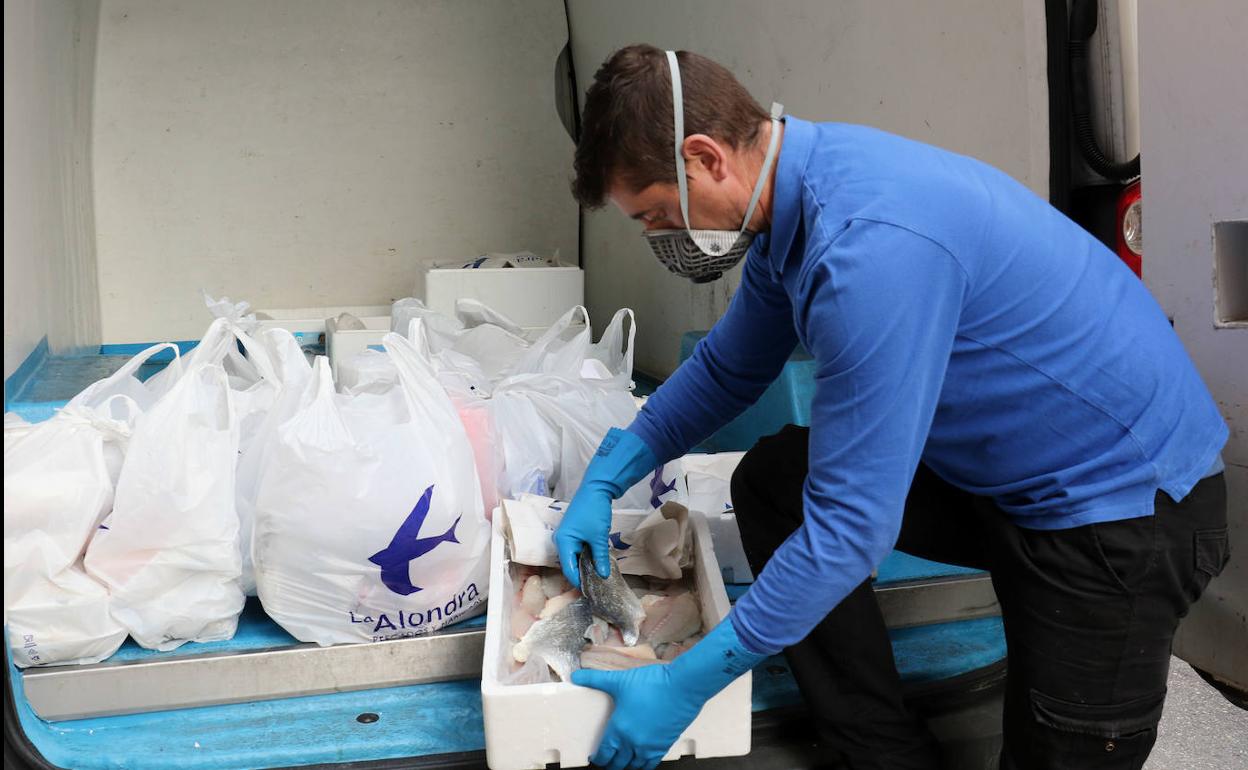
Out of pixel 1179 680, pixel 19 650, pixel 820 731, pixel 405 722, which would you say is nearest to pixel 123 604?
pixel 19 650

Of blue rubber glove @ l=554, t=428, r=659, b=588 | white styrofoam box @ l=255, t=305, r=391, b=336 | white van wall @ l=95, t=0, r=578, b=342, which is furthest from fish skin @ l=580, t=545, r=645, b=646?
white van wall @ l=95, t=0, r=578, b=342

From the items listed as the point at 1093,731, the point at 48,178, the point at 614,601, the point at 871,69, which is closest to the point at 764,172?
the point at 614,601

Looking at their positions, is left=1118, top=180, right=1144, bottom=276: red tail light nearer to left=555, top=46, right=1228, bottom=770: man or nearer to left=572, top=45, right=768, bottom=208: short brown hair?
left=555, top=46, right=1228, bottom=770: man

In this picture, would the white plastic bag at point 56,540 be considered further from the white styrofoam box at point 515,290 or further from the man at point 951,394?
the white styrofoam box at point 515,290

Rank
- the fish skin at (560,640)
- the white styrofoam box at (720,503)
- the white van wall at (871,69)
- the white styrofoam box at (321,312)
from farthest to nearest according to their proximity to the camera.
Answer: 1. the white styrofoam box at (321,312)
2. the white styrofoam box at (720,503)
3. the white van wall at (871,69)
4. the fish skin at (560,640)

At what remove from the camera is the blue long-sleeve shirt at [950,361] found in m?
1.15

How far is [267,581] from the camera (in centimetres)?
170

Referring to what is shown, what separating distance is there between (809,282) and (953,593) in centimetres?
87

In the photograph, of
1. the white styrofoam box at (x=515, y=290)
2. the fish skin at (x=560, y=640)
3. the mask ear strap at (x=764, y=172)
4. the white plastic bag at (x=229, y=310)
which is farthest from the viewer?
the white styrofoam box at (x=515, y=290)

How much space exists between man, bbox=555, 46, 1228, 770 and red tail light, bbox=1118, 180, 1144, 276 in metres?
0.21

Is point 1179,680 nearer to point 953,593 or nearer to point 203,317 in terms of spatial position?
point 953,593

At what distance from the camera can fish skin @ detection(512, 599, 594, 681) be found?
1.40 meters

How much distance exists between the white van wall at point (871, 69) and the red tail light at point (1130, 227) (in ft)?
0.51

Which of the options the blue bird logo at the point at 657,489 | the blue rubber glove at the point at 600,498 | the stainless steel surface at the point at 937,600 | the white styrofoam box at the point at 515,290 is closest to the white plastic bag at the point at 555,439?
the blue bird logo at the point at 657,489
